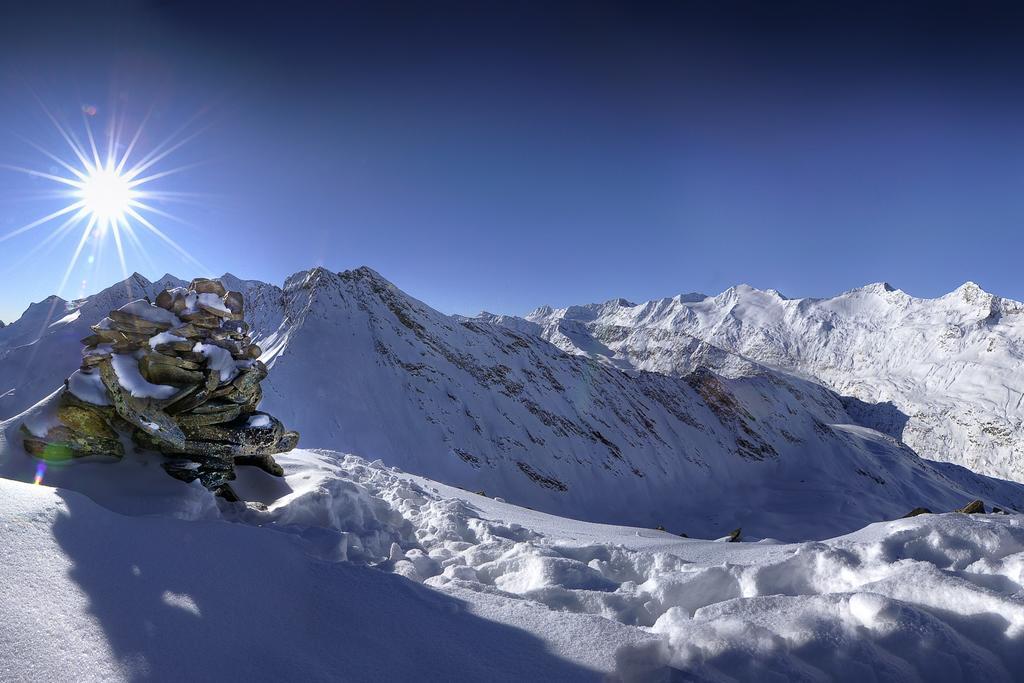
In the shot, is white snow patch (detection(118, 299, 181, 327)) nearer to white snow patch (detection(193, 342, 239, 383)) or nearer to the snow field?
white snow patch (detection(193, 342, 239, 383))

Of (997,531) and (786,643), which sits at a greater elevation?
(997,531)

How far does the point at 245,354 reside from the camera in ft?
24.4

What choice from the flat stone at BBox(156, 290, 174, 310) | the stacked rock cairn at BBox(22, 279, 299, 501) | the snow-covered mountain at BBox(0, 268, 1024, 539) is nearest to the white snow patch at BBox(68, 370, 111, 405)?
the stacked rock cairn at BBox(22, 279, 299, 501)

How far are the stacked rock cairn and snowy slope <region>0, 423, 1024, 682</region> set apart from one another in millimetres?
847

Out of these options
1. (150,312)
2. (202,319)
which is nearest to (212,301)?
(202,319)

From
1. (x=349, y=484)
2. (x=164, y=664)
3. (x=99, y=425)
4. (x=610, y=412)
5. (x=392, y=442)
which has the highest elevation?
(x=610, y=412)

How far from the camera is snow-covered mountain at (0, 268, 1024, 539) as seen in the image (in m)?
34.0

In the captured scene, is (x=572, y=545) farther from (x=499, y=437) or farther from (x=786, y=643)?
(x=499, y=437)

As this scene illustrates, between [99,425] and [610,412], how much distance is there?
52.8 m

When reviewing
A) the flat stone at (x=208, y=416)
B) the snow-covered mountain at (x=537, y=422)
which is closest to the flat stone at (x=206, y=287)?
the flat stone at (x=208, y=416)

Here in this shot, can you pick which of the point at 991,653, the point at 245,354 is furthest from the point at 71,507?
the point at 991,653

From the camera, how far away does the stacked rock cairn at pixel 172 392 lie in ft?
20.2

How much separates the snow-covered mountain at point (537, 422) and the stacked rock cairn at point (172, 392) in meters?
21.4

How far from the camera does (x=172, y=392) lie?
6379 millimetres
